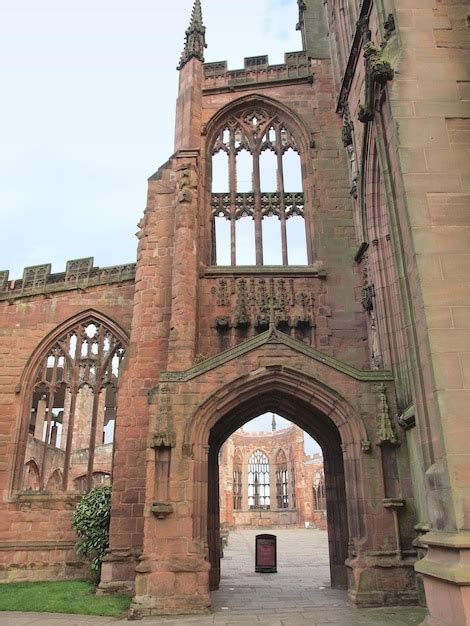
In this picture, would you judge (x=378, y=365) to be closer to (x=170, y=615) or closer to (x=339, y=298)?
(x=339, y=298)

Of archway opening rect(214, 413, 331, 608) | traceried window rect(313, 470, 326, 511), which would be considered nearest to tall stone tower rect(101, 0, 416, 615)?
archway opening rect(214, 413, 331, 608)

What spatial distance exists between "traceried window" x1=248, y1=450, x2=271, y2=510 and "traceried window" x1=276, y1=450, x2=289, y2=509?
119 cm

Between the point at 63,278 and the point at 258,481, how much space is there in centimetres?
4351

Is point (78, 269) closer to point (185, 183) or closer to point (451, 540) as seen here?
point (185, 183)

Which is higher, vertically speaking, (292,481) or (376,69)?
(376,69)

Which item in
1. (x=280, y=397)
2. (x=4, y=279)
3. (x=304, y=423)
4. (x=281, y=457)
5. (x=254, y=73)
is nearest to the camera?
(x=280, y=397)

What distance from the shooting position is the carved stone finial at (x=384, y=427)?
9.36 m

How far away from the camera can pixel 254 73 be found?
57.4 ft

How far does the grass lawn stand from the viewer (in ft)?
30.5

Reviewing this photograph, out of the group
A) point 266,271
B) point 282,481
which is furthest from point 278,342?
point 282,481

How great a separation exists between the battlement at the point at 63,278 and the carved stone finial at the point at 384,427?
9.11 m

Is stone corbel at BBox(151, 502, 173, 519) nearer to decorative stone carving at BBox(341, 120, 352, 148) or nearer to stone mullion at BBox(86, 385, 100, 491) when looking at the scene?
stone mullion at BBox(86, 385, 100, 491)

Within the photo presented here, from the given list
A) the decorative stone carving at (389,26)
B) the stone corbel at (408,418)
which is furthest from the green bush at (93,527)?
the decorative stone carving at (389,26)

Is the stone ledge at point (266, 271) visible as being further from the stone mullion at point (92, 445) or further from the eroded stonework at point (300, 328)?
the stone mullion at point (92, 445)
